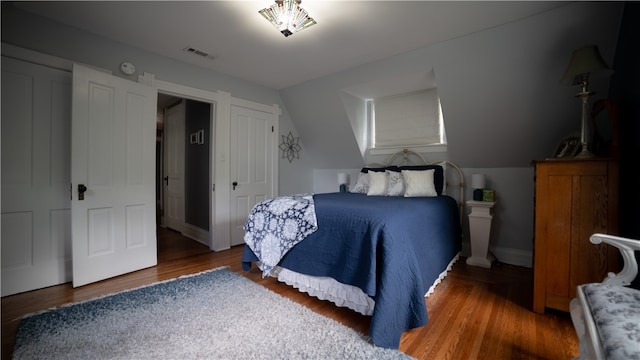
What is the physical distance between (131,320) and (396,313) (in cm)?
175

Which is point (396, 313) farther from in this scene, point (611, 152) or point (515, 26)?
point (515, 26)

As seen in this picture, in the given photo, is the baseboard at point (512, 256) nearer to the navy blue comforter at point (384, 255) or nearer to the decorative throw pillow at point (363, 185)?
the navy blue comforter at point (384, 255)

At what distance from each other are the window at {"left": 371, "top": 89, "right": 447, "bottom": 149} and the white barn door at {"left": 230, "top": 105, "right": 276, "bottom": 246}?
1.66 m

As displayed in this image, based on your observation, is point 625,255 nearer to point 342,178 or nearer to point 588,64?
point 588,64

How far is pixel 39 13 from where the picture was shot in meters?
2.20

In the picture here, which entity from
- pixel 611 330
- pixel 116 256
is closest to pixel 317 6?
pixel 611 330

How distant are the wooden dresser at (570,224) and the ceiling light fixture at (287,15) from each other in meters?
2.10

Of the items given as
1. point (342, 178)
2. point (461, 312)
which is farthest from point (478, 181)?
point (342, 178)

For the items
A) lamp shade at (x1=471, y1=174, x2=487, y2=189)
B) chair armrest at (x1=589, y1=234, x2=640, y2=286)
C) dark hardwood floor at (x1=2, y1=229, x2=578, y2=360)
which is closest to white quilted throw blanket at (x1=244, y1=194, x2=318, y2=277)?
dark hardwood floor at (x1=2, y1=229, x2=578, y2=360)

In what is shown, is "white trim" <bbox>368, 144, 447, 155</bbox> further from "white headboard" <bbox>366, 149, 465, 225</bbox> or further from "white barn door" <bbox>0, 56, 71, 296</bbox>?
"white barn door" <bbox>0, 56, 71, 296</bbox>

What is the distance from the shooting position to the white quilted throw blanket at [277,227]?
2.09m

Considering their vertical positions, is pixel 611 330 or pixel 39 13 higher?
pixel 39 13

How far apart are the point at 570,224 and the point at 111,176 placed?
3.83 metres

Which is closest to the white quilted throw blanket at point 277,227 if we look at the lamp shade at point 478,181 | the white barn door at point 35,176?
the white barn door at point 35,176
